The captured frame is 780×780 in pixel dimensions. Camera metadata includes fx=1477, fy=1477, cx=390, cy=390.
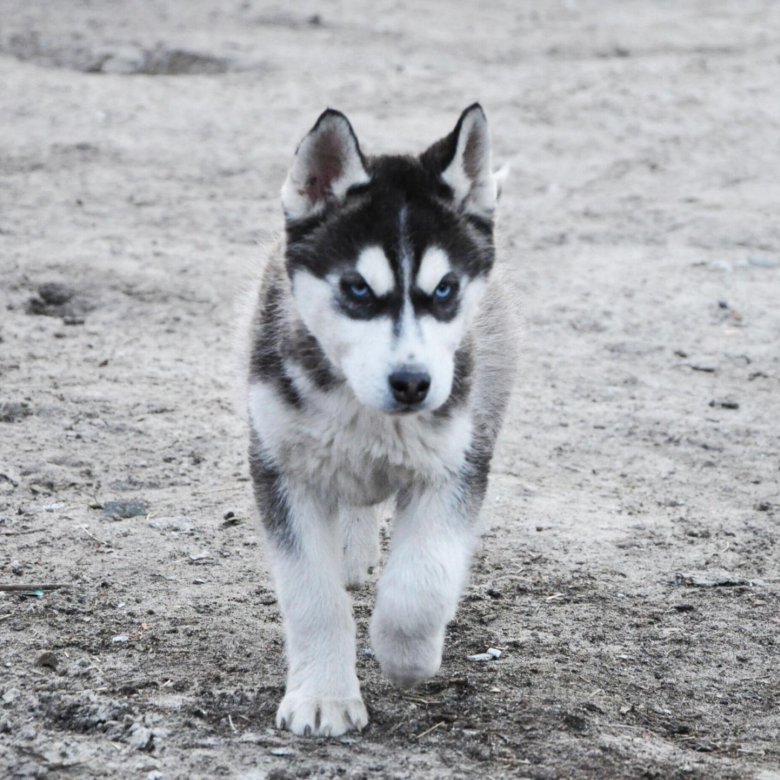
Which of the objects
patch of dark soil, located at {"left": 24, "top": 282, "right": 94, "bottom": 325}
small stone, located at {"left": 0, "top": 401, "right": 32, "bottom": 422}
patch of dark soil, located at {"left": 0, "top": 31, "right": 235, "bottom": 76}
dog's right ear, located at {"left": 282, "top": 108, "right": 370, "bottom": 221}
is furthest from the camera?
patch of dark soil, located at {"left": 0, "top": 31, "right": 235, "bottom": 76}

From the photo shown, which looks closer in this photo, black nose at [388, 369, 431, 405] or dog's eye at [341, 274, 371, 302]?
black nose at [388, 369, 431, 405]

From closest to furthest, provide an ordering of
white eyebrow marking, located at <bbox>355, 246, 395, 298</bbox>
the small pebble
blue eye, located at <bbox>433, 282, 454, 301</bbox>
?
1. white eyebrow marking, located at <bbox>355, 246, 395, 298</bbox>
2. blue eye, located at <bbox>433, 282, 454, 301</bbox>
3. the small pebble

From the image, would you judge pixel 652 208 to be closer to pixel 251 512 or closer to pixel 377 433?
pixel 251 512

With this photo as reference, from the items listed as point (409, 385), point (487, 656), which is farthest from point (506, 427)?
point (409, 385)

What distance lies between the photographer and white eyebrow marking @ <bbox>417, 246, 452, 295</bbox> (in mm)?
4684

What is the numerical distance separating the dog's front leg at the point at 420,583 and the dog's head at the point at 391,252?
0.53 m

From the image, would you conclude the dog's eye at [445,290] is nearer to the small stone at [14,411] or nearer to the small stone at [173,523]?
the small stone at [173,523]

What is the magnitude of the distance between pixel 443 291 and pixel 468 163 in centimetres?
59

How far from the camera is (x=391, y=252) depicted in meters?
4.72

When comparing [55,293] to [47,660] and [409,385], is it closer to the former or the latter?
[47,660]

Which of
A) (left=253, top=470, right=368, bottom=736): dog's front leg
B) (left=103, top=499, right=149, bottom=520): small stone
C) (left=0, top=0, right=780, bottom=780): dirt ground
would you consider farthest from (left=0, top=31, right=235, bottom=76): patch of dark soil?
(left=253, top=470, right=368, bottom=736): dog's front leg

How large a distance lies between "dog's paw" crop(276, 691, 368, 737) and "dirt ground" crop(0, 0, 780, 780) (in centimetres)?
7

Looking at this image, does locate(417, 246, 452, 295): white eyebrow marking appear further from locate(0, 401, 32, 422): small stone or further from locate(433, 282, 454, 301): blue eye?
locate(0, 401, 32, 422): small stone

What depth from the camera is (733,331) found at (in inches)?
364
